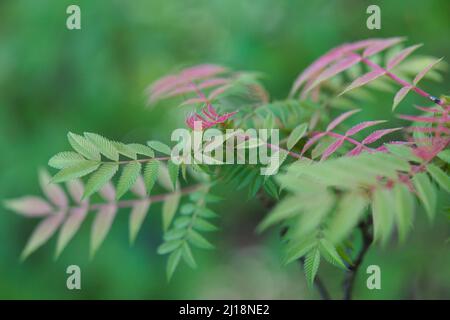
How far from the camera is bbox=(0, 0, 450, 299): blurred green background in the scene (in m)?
2.09

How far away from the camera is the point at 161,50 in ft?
7.91

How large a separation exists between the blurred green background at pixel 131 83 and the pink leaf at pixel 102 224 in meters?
1.04

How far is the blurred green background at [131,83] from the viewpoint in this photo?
2.09 m

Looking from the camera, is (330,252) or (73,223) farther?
(73,223)

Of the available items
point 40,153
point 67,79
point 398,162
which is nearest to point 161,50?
point 67,79

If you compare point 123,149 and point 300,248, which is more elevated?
point 123,149

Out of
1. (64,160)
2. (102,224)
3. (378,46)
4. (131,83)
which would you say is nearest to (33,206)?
(102,224)

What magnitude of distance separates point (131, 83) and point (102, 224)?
58.6 inches

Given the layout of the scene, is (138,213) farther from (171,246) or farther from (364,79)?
(364,79)

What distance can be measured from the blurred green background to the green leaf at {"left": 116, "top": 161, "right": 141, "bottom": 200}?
135 cm

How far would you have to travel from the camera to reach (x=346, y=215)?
492 millimetres

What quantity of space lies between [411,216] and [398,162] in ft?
0.25

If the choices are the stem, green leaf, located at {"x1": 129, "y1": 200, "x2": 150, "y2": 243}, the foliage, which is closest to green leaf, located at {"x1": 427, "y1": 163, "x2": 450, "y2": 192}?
the foliage
